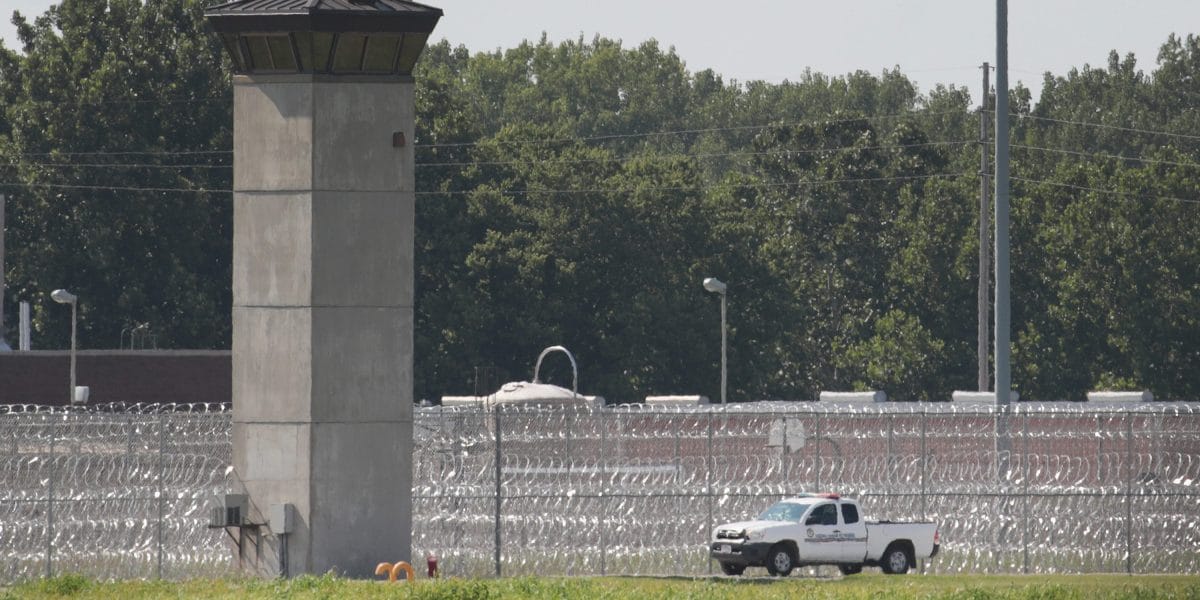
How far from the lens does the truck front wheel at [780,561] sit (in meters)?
30.5

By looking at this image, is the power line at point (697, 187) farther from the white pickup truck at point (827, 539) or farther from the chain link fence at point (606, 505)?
the white pickup truck at point (827, 539)

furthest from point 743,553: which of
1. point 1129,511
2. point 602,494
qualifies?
point 1129,511

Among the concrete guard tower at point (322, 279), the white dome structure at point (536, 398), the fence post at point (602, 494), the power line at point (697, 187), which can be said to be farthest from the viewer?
the power line at point (697, 187)

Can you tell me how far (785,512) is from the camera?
31.0m

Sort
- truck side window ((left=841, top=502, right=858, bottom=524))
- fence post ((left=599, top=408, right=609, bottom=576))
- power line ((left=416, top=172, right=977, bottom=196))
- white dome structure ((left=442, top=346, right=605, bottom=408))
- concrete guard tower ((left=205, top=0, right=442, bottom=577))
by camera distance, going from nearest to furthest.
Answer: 1. concrete guard tower ((left=205, top=0, right=442, bottom=577))
2. fence post ((left=599, top=408, right=609, bottom=576))
3. truck side window ((left=841, top=502, right=858, bottom=524))
4. white dome structure ((left=442, top=346, right=605, bottom=408))
5. power line ((left=416, top=172, right=977, bottom=196))

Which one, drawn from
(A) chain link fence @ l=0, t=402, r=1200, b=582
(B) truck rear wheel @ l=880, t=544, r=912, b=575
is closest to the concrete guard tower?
(A) chain link fence @ l=0, t=402, r=1200, b=582

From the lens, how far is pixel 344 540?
27.7m

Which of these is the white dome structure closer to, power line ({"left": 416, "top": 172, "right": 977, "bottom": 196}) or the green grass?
the green grass

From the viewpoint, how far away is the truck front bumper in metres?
30.2

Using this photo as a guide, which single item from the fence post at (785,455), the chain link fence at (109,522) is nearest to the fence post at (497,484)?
the chain link fence at (109,522)

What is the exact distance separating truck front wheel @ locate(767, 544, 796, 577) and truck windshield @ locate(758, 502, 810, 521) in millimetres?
506

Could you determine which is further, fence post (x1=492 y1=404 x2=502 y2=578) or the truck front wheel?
the truck front wheel

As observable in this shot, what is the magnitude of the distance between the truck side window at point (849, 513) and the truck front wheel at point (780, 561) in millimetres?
964

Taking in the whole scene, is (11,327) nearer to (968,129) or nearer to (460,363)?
(460,363)
